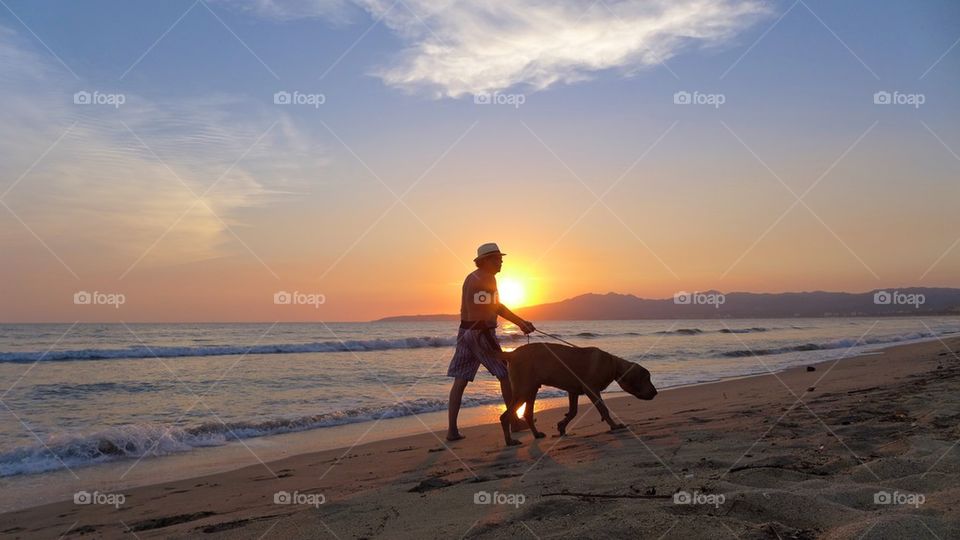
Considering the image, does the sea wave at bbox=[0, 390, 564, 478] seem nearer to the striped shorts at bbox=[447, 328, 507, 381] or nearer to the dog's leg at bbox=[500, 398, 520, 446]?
A: the striped shorts at bbox=[447, 328, 507, 381]

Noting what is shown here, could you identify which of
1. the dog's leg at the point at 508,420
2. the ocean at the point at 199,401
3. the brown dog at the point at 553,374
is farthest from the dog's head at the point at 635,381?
the ocean at the point at 199,401

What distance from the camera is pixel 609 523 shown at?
3209 millimetres

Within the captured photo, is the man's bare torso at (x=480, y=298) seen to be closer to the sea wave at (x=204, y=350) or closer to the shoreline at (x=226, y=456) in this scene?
the shoreline at (x=226, y=456)

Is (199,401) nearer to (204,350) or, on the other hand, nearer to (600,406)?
(600,406)

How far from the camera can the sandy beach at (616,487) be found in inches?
125

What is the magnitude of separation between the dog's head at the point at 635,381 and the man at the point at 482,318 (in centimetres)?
129

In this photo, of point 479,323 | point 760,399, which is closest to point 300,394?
point 479,323

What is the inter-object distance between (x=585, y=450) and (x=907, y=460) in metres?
2.53

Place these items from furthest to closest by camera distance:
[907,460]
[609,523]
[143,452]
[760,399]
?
[760,399] < [143,452] < [907,460] < [609,523]

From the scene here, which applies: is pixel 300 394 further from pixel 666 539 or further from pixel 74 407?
pixel 666 539

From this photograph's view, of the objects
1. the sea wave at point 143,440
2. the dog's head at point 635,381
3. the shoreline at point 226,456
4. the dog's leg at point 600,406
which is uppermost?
the dog's head at point 635,381

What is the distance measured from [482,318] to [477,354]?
39cm

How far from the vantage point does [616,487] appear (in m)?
4.01

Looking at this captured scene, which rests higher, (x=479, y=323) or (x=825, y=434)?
(x=479, y=323)
